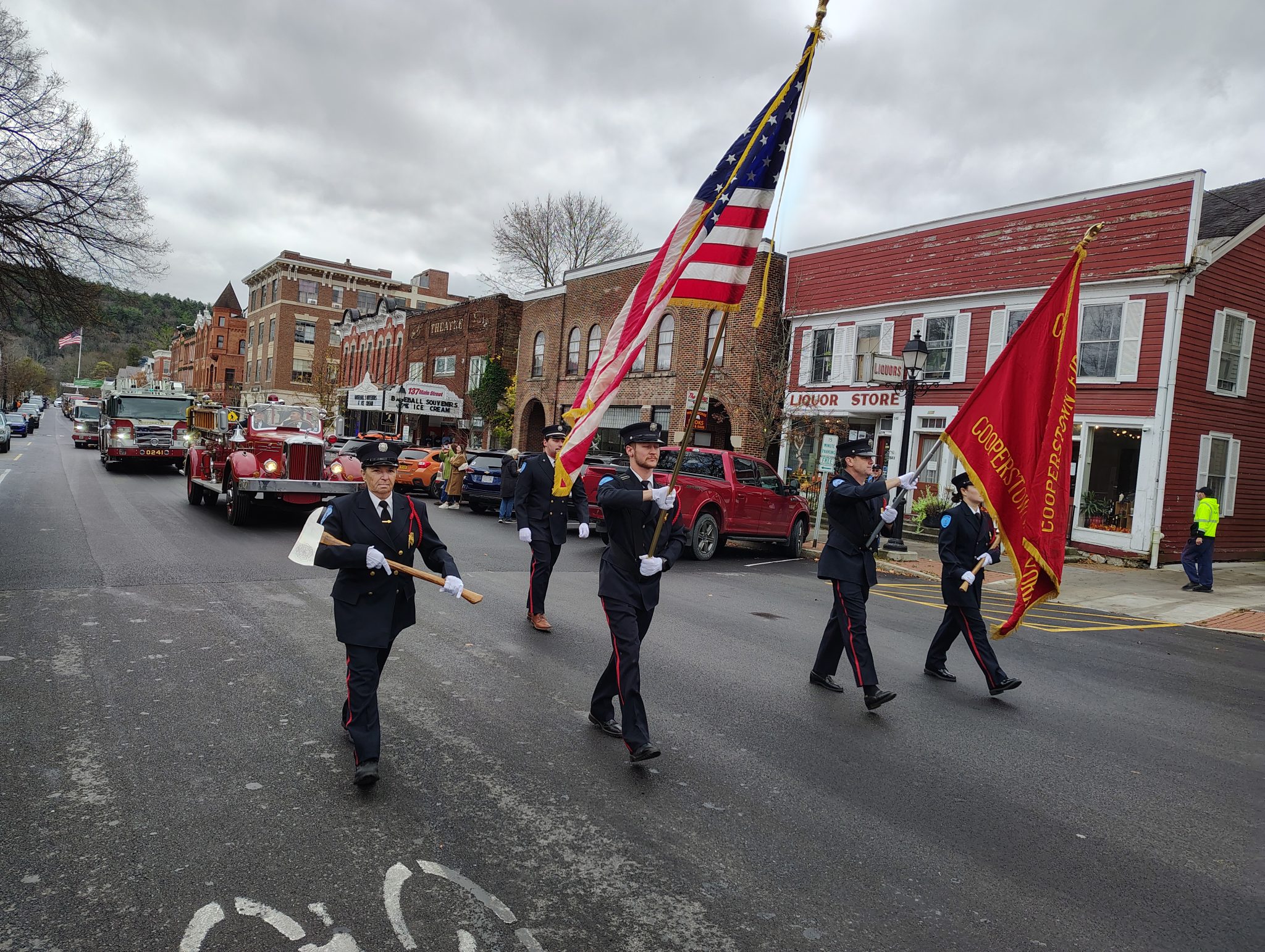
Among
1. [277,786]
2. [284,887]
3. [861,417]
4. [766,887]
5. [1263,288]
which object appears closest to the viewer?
[284,887]

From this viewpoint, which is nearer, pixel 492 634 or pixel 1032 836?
pixel 1032 836

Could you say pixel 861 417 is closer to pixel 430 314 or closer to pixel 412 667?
pixel 412 667

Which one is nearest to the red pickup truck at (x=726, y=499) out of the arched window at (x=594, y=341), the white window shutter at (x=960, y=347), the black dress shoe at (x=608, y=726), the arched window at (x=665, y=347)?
the white window shutter at (x=960, y=347)

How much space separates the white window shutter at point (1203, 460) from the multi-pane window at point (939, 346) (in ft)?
18.0

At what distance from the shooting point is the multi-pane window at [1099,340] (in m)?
17.4

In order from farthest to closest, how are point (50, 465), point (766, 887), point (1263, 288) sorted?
point (50, 465)
point (1263, 288)
point (766, 887)

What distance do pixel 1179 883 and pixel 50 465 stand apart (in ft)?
95.5

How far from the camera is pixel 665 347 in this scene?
2717 cm

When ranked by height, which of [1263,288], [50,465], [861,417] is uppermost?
[1263,288]

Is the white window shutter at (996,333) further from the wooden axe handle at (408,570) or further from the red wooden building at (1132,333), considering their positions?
the wooden axe handle at (408,570)

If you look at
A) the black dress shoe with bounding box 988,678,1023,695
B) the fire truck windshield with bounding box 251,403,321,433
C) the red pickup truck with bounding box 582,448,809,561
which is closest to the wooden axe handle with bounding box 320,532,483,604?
the black dress shoe with bounding box 988,678,1023,695

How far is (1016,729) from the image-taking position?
5.87 meters

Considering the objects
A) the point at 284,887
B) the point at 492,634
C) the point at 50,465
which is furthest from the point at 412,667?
the point at 50,465

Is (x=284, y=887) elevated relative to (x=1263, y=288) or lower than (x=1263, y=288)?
lower
